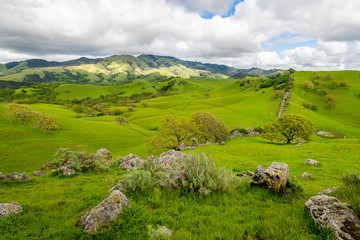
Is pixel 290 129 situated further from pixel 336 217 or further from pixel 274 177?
pixel 336 217

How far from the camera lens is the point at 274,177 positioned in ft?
27.7

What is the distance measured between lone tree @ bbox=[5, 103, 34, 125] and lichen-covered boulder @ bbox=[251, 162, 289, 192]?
83930 mm

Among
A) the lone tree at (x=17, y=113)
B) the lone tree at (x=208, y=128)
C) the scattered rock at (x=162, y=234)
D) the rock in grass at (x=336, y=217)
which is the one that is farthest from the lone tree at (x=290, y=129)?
the lone tree at (x=17, y=113)

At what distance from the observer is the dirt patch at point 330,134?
204 ft

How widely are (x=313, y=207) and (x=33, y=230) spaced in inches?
408

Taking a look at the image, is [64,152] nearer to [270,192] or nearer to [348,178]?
[270,192]

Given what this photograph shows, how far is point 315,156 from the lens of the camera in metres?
23.5

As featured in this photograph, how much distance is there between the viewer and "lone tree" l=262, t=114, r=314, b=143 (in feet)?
136

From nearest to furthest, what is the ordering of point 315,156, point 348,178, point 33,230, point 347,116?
point 33,230 → point 348,178 → point 315,156 → point 347,116

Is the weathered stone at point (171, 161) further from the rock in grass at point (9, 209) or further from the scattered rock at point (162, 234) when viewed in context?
the rock in grass at point (9, 209)

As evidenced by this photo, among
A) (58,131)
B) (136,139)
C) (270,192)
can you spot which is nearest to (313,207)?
(270,192)

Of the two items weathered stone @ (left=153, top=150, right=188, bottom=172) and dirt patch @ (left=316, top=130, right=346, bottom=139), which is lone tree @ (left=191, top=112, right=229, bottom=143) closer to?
weathered stone @ (left=153, top=150, right=188, bottom=172)

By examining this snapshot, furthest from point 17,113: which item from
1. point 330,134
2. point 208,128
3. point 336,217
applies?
point 330,134

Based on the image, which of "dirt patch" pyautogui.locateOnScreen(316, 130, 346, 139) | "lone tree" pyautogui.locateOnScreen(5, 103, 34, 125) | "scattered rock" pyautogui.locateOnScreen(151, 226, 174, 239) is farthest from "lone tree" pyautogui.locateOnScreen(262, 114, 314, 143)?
"lone tree" pyautogui.locateOnScreen(5, 103, 34, 125)
